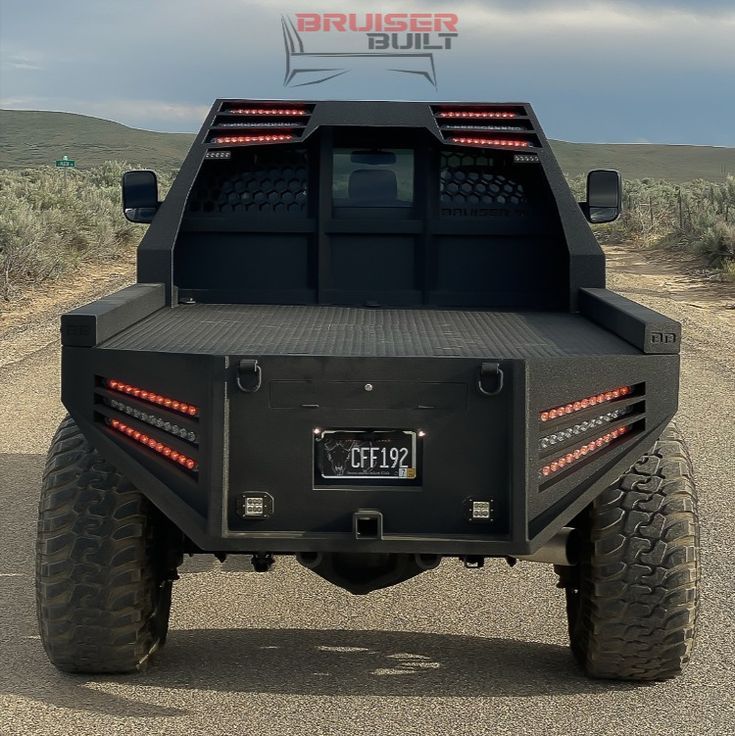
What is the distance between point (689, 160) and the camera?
125875 mm

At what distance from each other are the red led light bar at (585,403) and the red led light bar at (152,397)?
1.11m

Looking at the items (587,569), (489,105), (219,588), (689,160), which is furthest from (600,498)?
(689,160)

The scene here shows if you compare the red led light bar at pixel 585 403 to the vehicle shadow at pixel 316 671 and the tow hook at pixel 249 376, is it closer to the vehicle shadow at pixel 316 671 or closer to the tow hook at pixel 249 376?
the tow hook at pixel 249 376

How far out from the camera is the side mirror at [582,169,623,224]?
628 cm

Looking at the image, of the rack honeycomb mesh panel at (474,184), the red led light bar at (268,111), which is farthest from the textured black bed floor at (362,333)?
the red led light bar at (268,111)

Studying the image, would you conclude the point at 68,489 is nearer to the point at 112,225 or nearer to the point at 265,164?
the point at 265,164

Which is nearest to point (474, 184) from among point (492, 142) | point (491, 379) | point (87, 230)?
point (492, 142)

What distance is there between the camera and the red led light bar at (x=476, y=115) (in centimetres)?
639

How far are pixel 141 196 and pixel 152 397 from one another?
2.50 m

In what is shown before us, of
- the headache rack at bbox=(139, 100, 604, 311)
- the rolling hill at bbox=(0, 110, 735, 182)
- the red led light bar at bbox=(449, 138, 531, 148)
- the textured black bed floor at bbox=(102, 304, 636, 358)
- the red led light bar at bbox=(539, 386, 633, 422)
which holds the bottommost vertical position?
the red led light bar at bbox=(539, 386, 633, 422)

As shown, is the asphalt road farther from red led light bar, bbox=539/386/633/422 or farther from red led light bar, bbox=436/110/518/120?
red led light bar, bbox=436/110/518/120

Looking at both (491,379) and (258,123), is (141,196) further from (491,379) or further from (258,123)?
(491,379)

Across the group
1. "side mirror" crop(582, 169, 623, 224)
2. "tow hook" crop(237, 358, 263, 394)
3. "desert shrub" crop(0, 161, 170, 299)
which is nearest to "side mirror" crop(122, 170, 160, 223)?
"side mirror" crop(582, 169, 623, 224)

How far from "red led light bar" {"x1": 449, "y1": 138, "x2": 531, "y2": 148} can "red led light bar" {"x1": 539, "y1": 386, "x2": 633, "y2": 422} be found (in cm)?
230
